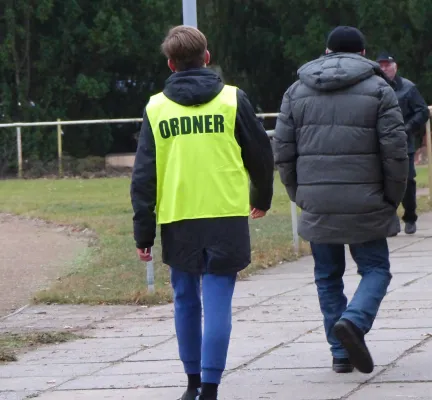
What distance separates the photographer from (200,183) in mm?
5621

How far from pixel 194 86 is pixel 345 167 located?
1007 mm

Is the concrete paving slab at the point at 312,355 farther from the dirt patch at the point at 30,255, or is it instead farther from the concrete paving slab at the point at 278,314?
the dirt patch at the point at 30,255

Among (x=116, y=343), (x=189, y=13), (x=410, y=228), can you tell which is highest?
(x=189, y=13)

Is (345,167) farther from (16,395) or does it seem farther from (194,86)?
(16,395)

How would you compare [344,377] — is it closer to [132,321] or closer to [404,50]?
[132,321]

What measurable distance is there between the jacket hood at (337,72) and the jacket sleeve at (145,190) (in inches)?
38.8

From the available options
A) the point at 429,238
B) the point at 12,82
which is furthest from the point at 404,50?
the point at 429,238

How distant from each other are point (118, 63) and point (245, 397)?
1074 inches

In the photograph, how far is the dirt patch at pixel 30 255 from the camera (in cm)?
1038

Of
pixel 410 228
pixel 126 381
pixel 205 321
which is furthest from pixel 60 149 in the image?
pixel 205 321

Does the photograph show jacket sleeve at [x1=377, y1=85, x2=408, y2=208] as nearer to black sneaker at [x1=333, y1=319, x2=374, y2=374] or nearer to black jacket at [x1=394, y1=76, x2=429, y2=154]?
black sneaker at [x1=333, y1=319, x2=374, y2=374]

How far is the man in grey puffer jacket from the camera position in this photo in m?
6.15

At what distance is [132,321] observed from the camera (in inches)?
332

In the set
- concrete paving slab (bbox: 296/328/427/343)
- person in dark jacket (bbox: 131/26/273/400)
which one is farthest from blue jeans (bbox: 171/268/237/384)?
concrete paving slab (bbox: 296/328/427/343)
